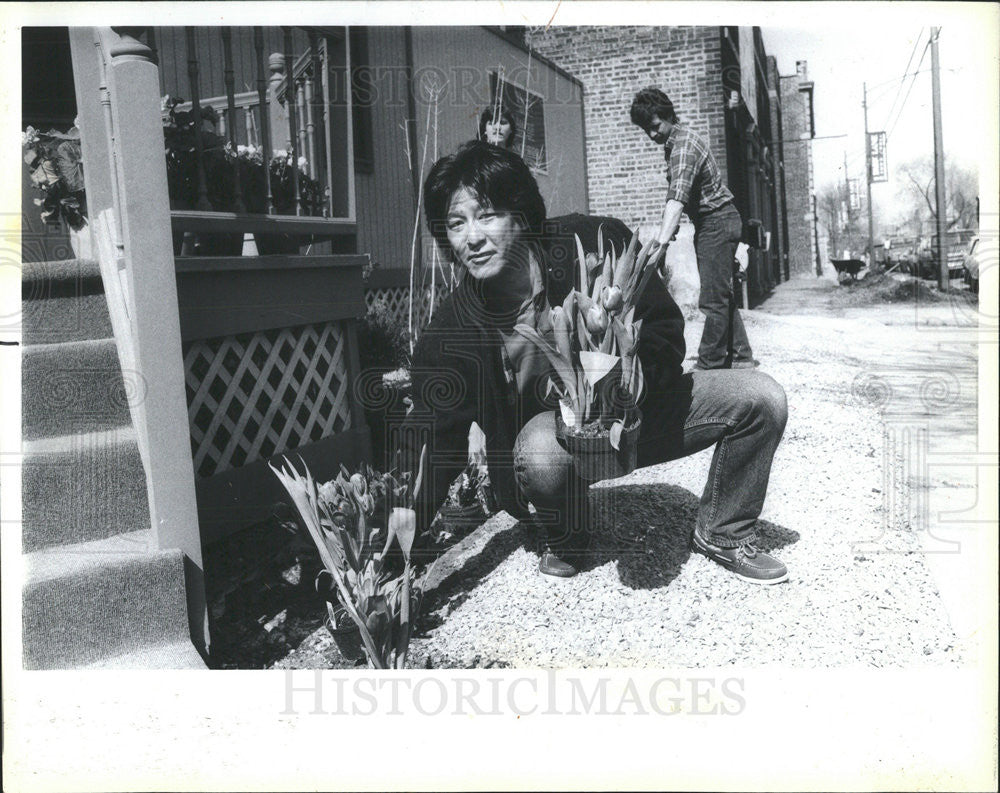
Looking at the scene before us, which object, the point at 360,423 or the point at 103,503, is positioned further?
the point at 360,423

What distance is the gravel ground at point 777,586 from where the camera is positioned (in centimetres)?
261

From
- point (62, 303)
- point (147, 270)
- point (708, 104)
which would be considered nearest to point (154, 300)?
point (147, 270)

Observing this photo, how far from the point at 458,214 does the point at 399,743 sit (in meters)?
1.59

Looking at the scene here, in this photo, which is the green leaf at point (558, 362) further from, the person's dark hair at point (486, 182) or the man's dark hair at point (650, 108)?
the man's dark hair at point (650, 108)

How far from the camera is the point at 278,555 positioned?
2928 millimetres

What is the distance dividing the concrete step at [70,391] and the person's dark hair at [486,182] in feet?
3.67

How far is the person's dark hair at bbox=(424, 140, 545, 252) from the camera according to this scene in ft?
8.52

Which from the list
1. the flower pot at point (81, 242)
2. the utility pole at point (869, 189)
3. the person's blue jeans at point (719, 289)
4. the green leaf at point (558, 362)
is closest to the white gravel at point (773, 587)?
the person's blue jeans at point (719, 289)

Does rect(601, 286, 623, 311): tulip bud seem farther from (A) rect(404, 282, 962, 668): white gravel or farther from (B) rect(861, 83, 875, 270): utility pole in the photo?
(B) rect(861, 83, 875, 270): utility pole

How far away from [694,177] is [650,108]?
340mm

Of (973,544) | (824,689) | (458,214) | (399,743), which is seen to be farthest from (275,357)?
(973,544)

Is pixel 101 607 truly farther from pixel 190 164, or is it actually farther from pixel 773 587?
pixel 773 587

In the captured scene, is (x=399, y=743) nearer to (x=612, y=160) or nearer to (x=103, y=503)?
(x=103, y=503)

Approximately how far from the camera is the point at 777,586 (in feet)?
9.26
